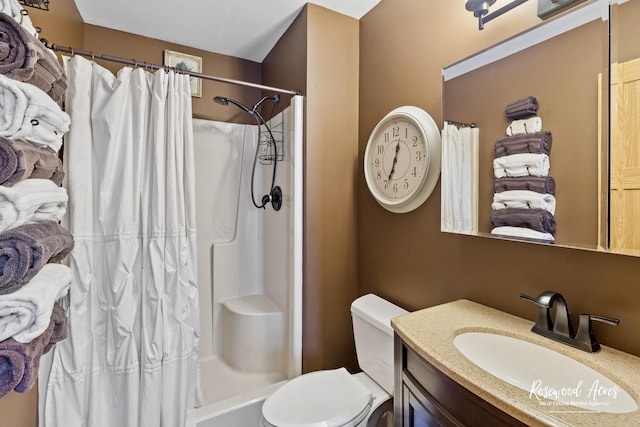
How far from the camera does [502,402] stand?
0.63m

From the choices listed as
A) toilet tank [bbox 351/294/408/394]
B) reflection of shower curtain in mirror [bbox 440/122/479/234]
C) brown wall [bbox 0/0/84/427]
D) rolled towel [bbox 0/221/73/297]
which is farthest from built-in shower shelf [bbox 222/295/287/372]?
rolled towel [bbox 0/221/73/297]

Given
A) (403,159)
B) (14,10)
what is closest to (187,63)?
(14,10)

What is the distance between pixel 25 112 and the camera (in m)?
0.71

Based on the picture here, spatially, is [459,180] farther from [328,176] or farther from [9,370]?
[9,370]

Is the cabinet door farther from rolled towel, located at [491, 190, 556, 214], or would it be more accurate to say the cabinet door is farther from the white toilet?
rolled towel, located at [491, 190, 556, 214]

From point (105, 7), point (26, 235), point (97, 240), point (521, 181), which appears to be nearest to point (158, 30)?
point (105, 7)

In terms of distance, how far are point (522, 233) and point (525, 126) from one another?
0.37 metres

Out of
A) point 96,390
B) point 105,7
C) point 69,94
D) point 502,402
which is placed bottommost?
point 96,390

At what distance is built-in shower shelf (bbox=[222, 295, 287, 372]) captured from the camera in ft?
6.72

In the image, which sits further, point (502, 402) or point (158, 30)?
point (158, 30)

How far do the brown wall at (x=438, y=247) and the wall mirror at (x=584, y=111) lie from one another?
81 millimetres

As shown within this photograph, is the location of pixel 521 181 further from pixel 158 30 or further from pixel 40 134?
pixel 158 30

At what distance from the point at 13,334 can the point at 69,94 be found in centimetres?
117

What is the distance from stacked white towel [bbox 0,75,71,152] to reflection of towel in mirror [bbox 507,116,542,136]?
4.76ft
